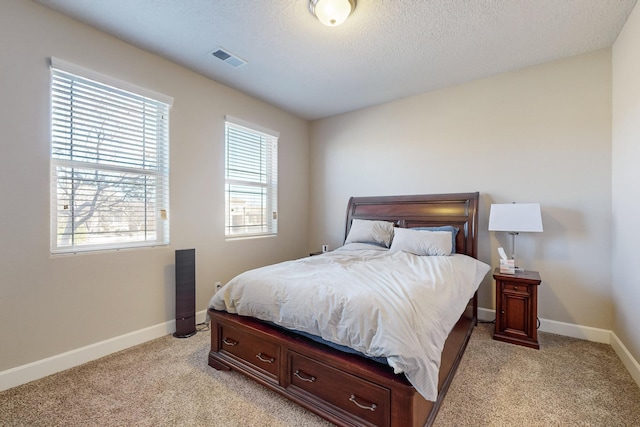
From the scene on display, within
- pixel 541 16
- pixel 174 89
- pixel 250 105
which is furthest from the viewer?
pixel 250 105

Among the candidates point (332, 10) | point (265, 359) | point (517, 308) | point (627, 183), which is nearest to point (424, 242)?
point (517, 308)

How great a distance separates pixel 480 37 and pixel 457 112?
0.98 meters

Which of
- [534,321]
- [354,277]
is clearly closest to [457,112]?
[534,321]

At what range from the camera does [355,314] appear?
4.74 feet

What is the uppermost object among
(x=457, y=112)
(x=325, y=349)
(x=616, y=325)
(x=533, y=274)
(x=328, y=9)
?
(x=328, y=9)

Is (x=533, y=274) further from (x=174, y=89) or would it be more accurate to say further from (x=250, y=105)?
(x=174, y=89)

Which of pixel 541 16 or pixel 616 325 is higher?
pixel 541 16

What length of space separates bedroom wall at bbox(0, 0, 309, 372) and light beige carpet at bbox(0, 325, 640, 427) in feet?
1.25

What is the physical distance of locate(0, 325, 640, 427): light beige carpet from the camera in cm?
158

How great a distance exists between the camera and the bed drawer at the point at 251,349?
70.2 inches

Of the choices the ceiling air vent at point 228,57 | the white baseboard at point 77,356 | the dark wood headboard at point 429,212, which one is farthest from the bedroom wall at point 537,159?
the white baseboard at point 77,356

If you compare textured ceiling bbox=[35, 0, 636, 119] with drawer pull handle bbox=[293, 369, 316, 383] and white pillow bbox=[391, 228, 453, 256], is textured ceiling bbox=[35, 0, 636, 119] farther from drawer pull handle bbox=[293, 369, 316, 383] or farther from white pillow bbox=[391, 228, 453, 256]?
drawer pull handle bbox=[293, 369, 316, 383]

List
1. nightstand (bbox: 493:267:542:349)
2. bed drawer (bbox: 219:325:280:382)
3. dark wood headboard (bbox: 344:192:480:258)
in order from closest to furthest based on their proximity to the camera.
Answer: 1. bed drawer (bbox: 219:325:280:382)
2. nightstand (bbox: 493:267:542:349)
3. dark wood headboard (bbox: 344:192:480:258)

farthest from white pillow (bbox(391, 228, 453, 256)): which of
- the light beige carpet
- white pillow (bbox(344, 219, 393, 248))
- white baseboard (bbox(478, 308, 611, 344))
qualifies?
white baseboard (bbox(478, 308, 611, 344))
